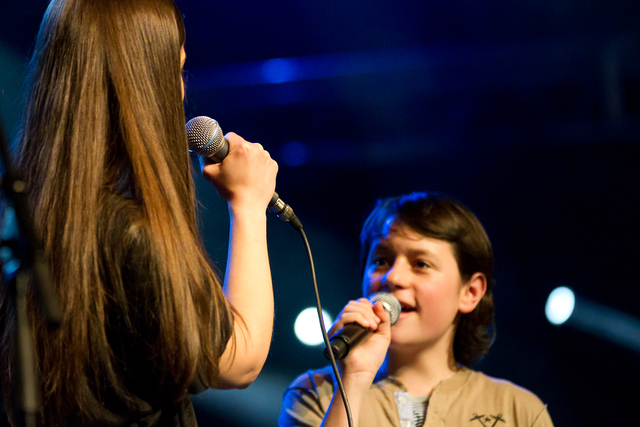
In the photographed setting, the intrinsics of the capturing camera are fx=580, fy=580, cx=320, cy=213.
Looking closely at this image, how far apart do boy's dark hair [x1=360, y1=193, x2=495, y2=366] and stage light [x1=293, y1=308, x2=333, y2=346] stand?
190cm

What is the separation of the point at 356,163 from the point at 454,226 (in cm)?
196

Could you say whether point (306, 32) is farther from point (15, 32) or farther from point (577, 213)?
point (577, 213)

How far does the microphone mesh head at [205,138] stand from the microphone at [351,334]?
0.48 meters

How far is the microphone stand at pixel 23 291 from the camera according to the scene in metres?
0.62

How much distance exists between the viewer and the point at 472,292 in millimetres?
1921

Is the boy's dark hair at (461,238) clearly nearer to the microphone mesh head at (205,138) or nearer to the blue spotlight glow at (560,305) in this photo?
the microphone mesh head at (205,138)

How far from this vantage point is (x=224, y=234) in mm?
3812

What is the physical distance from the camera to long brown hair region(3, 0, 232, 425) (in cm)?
81

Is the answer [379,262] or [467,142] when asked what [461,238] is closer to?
[379,262]

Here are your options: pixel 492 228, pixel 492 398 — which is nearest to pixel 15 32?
pixel 492 398

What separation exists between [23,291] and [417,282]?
1.29m

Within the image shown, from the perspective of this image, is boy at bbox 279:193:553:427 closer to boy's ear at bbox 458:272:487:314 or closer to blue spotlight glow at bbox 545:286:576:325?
boy's ear at bbox 458:272:487:314

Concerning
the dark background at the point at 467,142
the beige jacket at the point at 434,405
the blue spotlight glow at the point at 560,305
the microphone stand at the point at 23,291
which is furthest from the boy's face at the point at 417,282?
the blue spotlight glow at the point at 560,305

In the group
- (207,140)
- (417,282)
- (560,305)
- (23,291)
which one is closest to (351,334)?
(417,282)
